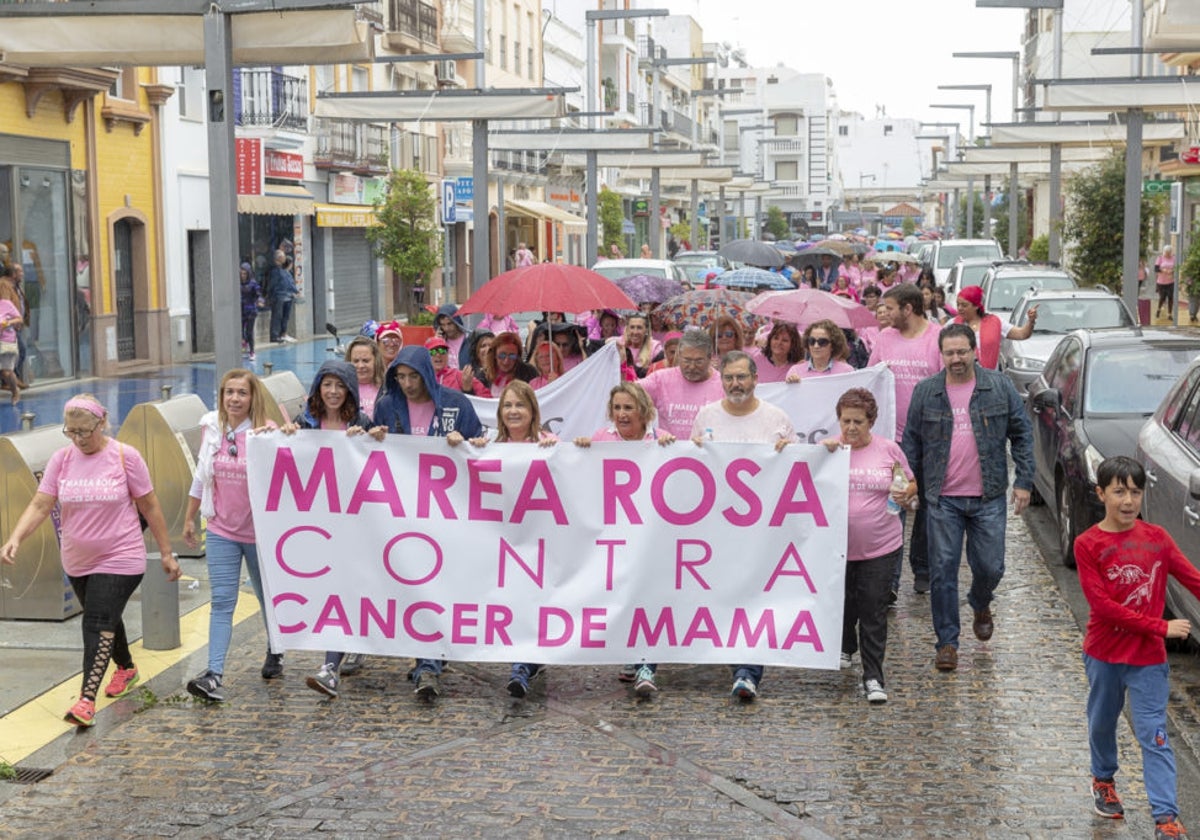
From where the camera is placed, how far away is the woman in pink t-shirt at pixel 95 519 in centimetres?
798

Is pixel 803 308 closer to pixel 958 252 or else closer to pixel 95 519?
pixel 95 519

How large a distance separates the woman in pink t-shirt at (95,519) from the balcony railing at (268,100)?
25.7 m

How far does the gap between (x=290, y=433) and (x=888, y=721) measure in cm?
322

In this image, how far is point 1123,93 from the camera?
2164cm

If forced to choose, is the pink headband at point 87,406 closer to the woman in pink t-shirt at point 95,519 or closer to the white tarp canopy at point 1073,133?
the woman in pink t-shirt at point 95,519

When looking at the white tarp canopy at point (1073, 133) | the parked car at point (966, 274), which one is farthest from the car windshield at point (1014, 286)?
the parked car at point (966, 274)

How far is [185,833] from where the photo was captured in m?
6.47

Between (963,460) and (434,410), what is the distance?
2721 mm

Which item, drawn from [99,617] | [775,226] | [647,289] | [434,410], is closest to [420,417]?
[434,410]

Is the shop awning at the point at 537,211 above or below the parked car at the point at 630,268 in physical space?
above

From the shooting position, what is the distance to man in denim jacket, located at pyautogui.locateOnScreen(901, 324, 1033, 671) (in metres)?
8.77

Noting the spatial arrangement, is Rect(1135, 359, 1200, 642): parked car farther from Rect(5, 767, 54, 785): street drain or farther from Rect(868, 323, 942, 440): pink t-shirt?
Rect(5, 767, 54, 785): street drain

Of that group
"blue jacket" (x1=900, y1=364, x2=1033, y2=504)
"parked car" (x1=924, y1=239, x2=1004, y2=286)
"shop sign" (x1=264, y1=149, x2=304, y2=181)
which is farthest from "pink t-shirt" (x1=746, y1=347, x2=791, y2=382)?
"parked car" (x1=924, y1=239, x2=1004, y2=286)

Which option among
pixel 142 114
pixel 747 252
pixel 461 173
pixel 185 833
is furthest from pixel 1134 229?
pixel 461 173
